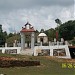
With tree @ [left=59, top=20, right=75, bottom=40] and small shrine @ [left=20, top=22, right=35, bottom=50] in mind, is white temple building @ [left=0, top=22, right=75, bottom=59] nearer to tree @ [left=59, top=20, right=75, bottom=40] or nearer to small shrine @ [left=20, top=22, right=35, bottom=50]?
small shrine @ [left=20, top=22, right=35, bottom=50]

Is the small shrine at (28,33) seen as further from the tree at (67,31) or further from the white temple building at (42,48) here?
the tree at (67,31)

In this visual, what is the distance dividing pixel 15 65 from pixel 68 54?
1764 centimetres

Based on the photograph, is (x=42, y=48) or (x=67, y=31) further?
(x=67, y=31)

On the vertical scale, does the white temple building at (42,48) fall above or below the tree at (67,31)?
below

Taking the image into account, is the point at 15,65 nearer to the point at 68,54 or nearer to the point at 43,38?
the point at 68,54

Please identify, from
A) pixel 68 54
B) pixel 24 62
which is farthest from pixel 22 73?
pixel 68 54

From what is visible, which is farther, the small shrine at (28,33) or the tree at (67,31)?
the tree at (67,31)

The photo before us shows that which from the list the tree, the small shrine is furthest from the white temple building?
the tree

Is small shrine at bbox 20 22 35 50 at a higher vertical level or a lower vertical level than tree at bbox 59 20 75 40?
lower

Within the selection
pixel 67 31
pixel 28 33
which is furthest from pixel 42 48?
pixel 67 31

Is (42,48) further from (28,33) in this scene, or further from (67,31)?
(67,31)

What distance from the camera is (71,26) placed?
83.4 meters

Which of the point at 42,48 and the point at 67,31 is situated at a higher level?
the point at 67,31

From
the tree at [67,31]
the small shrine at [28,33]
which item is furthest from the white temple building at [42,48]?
the tree at [67,31]
